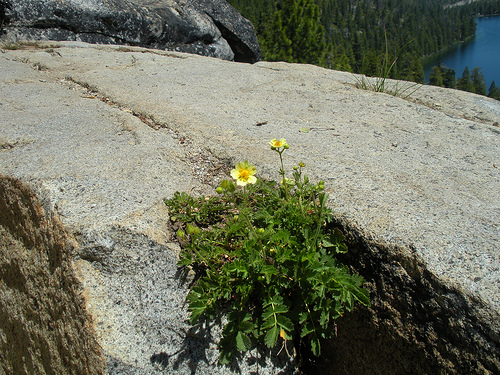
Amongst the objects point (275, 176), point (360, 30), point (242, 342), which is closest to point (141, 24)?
point (275, 176)

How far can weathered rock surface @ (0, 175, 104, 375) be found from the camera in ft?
5.29

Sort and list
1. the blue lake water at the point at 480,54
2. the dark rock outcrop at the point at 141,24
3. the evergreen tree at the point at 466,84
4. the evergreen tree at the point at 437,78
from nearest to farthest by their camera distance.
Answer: the dark rock outcrop at the point at 141,24, the evergreen tree at the point at 437,78, the evergreen tree at the point at 466,84, the blue lake water at the point at 480,54

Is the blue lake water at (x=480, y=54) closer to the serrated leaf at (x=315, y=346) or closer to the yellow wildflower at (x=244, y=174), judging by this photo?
the yellow wildflower at (x=244, y=174)

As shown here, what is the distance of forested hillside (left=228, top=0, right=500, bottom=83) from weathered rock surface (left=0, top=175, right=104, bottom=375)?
56.8 feet

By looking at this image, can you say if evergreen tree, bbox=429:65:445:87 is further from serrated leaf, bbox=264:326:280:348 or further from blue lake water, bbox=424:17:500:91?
serrated leaf, bbox=264:326:280:348

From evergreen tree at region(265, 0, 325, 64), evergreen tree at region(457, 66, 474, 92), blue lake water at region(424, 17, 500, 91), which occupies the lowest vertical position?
blue lake water at region(424, 17, 500, 91)

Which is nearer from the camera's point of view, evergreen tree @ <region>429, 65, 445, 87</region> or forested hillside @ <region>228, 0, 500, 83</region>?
forested hillside @ <region>228, 0, 500, 83</region>

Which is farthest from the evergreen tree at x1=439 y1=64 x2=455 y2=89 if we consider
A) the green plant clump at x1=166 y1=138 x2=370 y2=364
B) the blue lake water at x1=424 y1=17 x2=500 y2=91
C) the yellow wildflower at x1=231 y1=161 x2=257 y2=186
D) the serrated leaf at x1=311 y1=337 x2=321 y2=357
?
the serrated leaf at x1=311 y1=337 x2=321 y2=357

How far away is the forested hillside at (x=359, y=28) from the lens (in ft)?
59.6

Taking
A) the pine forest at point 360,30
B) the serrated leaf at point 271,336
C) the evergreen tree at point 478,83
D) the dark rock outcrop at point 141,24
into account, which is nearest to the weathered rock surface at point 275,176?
the serrated leaf at point 271,336

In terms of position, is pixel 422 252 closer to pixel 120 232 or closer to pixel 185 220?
pixel 185 220

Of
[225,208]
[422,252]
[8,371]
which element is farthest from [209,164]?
[8,371]

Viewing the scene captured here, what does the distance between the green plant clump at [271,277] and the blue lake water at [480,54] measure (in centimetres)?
3824

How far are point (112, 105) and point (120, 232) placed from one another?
75.1 inches
